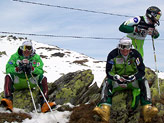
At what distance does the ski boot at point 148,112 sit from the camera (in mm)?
6848

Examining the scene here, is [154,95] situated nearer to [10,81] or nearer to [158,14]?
[158,14]

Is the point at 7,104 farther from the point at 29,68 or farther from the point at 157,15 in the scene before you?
the point at 157,15

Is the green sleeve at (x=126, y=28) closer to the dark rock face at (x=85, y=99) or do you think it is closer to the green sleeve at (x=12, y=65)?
the dark rock face at (x=85, y=99)

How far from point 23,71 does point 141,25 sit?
5.51 m

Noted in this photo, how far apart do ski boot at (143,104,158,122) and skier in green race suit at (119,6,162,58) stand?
3.58 meters

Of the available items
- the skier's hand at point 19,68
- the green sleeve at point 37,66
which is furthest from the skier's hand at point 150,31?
the skier's hand at point 19,68

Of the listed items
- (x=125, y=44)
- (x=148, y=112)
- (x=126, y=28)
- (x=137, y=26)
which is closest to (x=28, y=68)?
(x=125, y=44)

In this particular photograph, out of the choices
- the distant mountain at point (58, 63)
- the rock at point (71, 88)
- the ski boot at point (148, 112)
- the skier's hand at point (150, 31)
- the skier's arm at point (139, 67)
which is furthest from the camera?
the distant mountain at point (58, 63)

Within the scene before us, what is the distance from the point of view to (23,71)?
369 inches

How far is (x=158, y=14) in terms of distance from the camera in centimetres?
943

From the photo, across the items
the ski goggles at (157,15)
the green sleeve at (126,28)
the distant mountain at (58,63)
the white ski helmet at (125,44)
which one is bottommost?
the distant mountain at (58,63)

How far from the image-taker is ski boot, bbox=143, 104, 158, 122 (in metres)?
6.85

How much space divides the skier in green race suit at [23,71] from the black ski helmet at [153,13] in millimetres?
5269

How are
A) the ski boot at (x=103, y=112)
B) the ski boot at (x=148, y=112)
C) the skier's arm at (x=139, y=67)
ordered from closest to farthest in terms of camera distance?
the ski boot at (x=148, y=112) < the ski boot at (x=103, y=112) < the skier's arm at (x=139, y=67)
